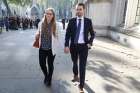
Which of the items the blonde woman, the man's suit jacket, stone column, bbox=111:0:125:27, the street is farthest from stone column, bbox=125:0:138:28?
the blonde woman

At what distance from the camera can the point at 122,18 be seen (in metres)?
16.8

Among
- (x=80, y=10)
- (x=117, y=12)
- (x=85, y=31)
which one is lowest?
(x=85, y=31)

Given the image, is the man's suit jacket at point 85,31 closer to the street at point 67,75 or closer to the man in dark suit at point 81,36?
the man in dark suit at point 81,36

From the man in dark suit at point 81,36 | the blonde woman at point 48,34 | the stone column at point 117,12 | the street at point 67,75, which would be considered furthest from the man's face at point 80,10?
the stone column at point 117,12

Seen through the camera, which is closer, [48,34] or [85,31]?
[85,31]

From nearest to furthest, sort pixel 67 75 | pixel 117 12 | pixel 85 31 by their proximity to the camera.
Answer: pixel 85 31, pixel 67 75, pixel 117 12

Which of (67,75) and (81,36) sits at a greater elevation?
(81,36)

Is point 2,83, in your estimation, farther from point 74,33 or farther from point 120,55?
point 120,55

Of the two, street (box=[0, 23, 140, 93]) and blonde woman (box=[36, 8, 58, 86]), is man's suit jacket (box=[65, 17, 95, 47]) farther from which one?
street (box=[0, 23, 140, 93])

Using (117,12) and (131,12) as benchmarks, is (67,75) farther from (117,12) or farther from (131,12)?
(117,12)

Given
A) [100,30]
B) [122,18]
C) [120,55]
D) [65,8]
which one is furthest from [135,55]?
[65,8]

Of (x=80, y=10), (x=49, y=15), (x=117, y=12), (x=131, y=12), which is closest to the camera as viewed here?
(x=80, y=10)

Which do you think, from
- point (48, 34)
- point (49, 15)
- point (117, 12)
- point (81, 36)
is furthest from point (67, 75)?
point (117, 12)

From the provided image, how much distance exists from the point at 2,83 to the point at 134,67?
432 centimetres
